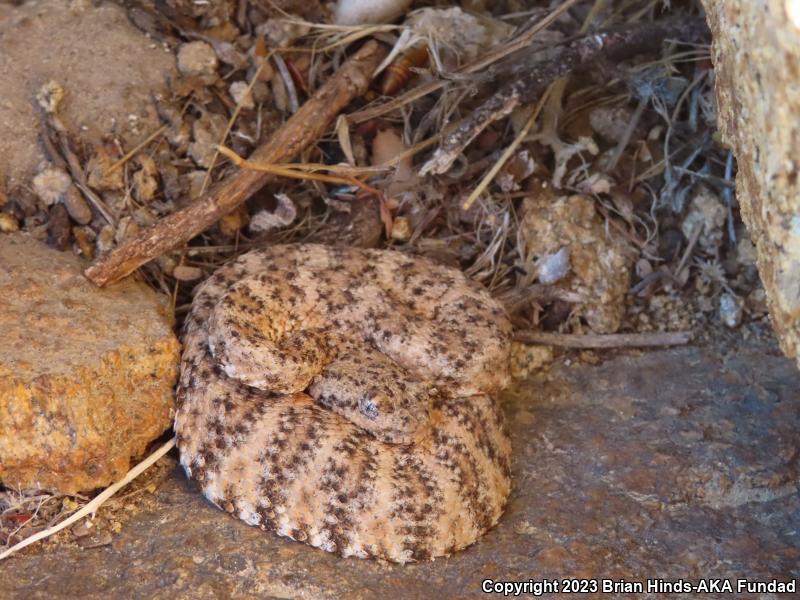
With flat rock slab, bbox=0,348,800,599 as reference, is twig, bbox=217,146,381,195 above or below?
above

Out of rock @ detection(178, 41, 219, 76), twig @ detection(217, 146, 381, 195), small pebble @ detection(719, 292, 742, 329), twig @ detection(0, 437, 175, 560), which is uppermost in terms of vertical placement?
rock @ detection(178, 41, 219, 76)

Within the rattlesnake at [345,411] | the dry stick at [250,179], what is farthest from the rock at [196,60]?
the rattlesnake at [345,411]

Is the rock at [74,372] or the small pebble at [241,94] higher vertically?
the small pebble at [241,94]

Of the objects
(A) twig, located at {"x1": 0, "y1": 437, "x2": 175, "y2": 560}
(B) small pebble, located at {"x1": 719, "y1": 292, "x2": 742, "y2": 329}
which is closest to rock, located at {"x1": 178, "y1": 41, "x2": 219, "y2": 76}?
(A) twig, located at {"x1": 0, "y1": 437, "x2": 175, "y2": 560}

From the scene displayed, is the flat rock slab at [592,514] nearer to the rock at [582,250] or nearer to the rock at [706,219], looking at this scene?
the rock at [582,250]

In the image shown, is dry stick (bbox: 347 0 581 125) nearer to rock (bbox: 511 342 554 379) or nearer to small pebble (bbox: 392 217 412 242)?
small pebble (bbox: 392 217 412 242)

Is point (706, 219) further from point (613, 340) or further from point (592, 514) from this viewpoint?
point (592, 514)

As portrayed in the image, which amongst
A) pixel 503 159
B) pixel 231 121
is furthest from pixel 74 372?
pixel 503 159
